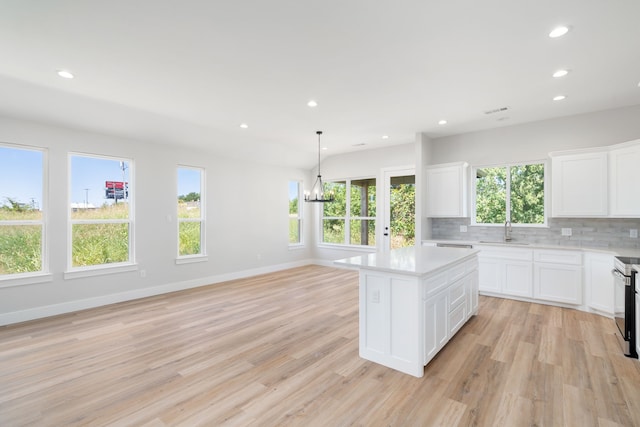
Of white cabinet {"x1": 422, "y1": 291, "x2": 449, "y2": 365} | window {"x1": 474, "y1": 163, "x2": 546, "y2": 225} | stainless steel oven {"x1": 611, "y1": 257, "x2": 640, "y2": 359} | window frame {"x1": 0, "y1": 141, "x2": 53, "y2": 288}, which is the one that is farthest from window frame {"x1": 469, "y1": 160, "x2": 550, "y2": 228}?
window frame {"x1": 0, "y1": 141, "x2": 53, "y2": 288}

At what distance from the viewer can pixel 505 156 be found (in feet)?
17.3

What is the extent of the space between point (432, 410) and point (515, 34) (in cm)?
298

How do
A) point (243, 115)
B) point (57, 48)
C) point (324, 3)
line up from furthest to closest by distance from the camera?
point (243, 115) → point (57, 48) → point (324, 3)

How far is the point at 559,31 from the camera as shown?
2.44 meters

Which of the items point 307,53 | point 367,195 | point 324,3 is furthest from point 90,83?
point 367,195

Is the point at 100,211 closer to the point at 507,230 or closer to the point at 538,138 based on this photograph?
the point at 507,230

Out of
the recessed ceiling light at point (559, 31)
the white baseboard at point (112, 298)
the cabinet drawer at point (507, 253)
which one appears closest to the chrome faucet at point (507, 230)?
the cabinet drawer at point (507, 253)

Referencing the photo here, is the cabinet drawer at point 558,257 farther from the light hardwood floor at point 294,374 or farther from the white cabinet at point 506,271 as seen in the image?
the light hardwood floor at point 294,374

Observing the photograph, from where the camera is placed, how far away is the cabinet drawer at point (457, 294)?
312 centimetres

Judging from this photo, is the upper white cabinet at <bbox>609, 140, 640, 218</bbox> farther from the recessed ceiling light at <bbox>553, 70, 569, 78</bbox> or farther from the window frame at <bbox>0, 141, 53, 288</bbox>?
the window frame at <bbox>0, 141, 53, 288</bbox>

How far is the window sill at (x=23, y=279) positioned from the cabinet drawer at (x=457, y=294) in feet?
16.9

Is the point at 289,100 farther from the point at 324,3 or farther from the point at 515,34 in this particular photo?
the point at 515,34

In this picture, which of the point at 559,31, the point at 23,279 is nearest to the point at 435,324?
A: the point at 559,31

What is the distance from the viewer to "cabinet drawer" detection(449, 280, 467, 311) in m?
3.12
